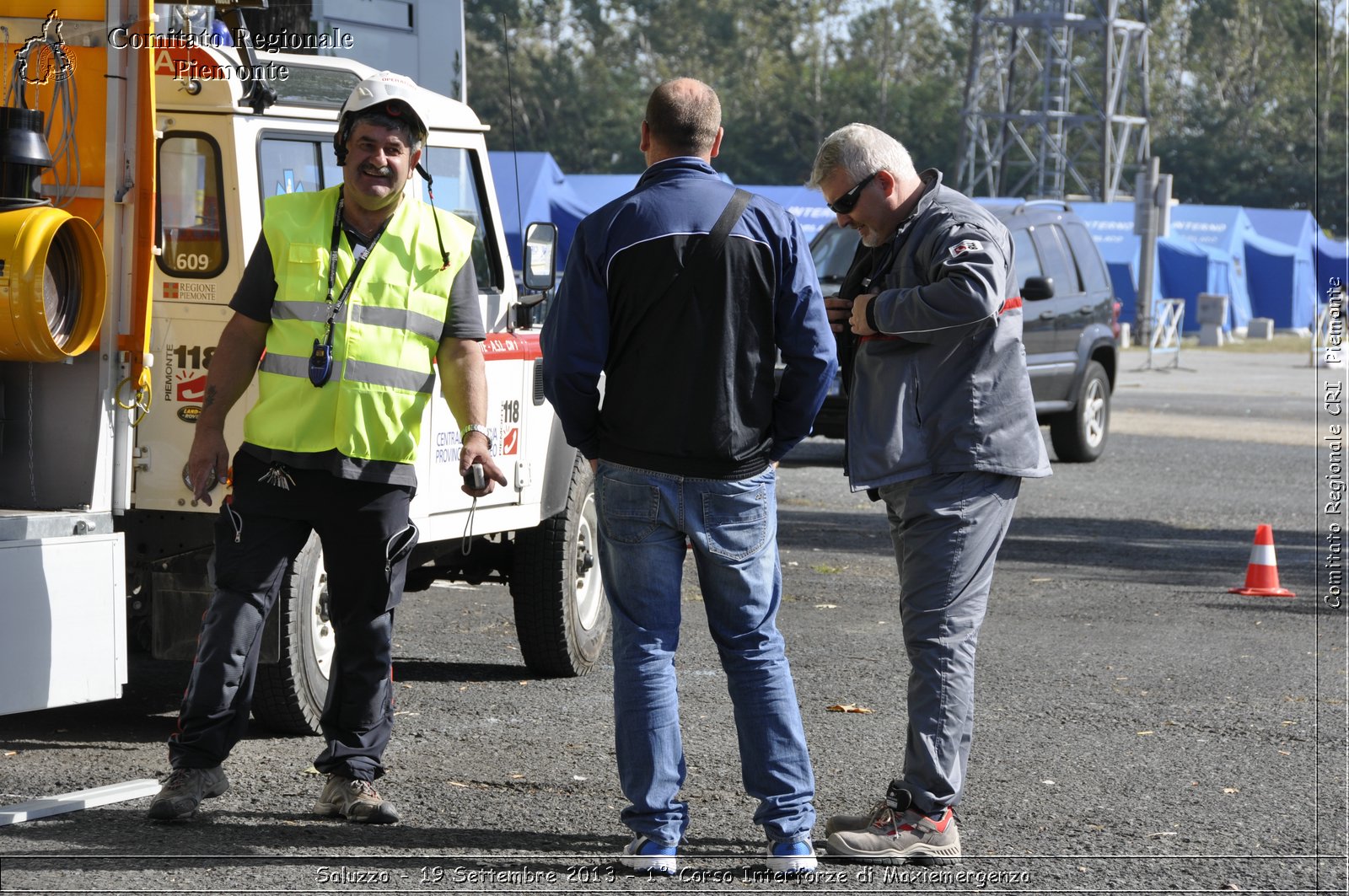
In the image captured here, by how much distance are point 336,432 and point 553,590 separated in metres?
2.37

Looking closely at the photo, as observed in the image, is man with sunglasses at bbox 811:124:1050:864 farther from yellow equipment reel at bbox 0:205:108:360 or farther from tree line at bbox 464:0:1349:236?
tree line at bbox 464:0:1349:236

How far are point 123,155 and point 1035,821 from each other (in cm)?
342

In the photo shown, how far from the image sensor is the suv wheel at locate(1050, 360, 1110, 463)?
16453 mm

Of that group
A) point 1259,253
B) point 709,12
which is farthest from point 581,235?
point 709,12

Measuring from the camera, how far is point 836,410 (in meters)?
14.6

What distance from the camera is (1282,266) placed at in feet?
147

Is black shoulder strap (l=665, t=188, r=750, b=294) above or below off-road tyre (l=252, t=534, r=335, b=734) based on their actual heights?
above

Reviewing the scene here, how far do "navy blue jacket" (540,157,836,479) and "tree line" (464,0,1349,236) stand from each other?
6140 cm

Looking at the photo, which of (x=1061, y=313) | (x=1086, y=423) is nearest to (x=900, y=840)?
(x=1061, y=313)

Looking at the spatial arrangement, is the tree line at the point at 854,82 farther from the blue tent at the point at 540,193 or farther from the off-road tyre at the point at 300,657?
the off-road tyre at the point at 300,657

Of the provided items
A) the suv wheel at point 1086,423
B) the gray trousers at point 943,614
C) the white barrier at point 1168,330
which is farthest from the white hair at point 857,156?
the white barrier at point 1168,330

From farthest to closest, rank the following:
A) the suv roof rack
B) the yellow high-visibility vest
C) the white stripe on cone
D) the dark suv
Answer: the suv roof rack → the dark suv → the white stripe on cone → the yellow high-visibility vest

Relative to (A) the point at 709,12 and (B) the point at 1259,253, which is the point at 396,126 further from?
(A) the point at 709,12

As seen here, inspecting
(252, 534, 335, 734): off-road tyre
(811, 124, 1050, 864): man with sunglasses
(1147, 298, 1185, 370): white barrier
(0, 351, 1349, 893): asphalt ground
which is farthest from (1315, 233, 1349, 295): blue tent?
(811, 124, 1050, 864): man with sunglasses
